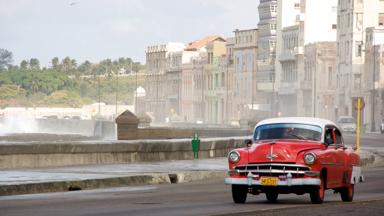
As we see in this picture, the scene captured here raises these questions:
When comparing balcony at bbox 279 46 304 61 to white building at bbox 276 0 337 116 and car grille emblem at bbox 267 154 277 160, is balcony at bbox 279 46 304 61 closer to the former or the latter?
white building at bbox 276 0 337 116

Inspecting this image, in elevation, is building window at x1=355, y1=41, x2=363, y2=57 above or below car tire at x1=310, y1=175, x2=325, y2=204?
above

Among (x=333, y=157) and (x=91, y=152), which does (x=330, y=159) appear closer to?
(x=333, y=157)

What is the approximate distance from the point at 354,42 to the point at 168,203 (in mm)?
127163

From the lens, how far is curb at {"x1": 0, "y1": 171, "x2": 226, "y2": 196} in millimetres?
30616

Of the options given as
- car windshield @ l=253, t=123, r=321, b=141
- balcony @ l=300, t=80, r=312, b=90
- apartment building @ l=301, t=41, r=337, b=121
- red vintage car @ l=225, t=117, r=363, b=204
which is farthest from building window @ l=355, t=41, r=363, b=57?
car windshield @ l=253, t=123, r=321, b=141

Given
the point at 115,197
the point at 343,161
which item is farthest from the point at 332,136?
the point at 115,197

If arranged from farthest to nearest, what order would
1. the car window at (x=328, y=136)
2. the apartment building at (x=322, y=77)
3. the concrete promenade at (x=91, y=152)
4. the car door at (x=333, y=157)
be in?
the apartment building at (x=322, y=77) < the concrete promenade at (x=91, y=152) < the car window at (x=328, y=136) < the car door at (x=333, y=157)

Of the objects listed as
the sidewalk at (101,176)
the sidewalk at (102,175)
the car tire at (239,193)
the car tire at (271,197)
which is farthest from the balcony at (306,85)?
the car tire at (239,193)

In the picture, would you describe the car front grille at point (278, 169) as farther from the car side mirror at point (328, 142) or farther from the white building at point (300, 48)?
the white building at point (300, 48)

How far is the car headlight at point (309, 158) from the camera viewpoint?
25484mm

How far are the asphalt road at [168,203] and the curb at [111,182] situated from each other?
652 mm

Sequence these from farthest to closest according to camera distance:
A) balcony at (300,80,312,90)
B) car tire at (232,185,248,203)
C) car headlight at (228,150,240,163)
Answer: balcony at (300,80,312,90)
car tire at (232,185,248,203)
car headlight at (228,150,240,163)

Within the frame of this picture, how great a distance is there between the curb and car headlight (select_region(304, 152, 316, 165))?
727cm

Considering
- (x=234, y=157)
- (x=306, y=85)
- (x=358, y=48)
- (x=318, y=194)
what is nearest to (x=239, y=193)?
(x=234, y=157)
